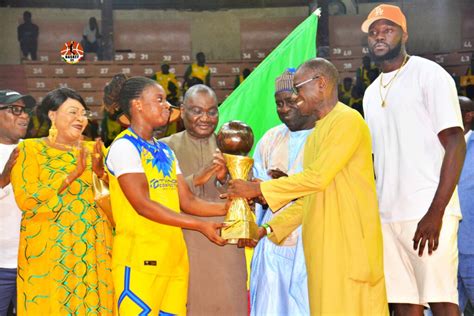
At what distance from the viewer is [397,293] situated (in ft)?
13.2

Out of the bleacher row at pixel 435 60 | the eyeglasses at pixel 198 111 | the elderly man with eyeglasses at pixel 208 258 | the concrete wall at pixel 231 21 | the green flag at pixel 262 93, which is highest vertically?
the concrete wall at pixel 231 21

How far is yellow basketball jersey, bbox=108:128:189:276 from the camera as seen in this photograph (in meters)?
3.81

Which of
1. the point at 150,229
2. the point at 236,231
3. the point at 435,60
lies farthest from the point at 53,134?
the point at 435,60

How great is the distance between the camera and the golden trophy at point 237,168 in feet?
13.2

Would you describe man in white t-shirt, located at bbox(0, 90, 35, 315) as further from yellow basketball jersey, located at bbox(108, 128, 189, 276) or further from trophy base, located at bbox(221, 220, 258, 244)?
trophy base, located at bbox(221, 220, 258, 244)

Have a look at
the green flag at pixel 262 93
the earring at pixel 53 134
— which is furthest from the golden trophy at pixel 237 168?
the green flag at pixel 262 93

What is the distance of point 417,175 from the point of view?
13.1 ft

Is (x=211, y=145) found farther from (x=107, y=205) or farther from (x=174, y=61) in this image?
(x=174, y=61)

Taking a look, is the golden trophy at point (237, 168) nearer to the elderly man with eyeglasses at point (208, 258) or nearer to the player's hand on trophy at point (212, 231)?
the player's hand on trophy at point (212, 231)

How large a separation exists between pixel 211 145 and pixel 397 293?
57.2 inches

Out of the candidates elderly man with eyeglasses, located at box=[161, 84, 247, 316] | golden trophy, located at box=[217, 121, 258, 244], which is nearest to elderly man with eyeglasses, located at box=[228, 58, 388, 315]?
golden trophy, located at box=[217, 121, 258, 244]

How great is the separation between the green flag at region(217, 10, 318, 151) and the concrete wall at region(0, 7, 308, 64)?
40.7ft

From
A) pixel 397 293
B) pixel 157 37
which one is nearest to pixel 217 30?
pixel 157 37

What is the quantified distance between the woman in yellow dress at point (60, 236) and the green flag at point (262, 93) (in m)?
1.52
